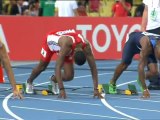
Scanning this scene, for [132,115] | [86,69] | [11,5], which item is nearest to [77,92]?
[132,115]

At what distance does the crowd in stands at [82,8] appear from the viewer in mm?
23109

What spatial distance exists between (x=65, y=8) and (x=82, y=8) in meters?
1.67

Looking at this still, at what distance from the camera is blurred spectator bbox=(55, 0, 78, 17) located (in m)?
21.3

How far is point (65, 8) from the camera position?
841 inches

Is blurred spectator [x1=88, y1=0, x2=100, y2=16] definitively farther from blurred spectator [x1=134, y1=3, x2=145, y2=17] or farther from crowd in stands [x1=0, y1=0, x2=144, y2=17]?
blurred spectator [x1=134, y1=3, x2=145, y2=17]

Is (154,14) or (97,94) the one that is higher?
(154,14)

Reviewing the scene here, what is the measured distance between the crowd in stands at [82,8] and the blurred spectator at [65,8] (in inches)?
4.4

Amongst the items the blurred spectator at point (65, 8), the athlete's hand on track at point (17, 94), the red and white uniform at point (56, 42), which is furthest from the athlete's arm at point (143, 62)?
the blurred spectator at point (65, 8)

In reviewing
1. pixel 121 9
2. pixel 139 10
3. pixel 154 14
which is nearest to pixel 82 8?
pixel 121 9

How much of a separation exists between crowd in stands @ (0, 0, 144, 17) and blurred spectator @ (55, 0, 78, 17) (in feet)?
0.37

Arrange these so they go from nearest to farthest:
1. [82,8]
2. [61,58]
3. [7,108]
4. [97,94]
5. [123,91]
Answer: [7,108]
[61,58]
[97,94]
[123,91]
[82,8]

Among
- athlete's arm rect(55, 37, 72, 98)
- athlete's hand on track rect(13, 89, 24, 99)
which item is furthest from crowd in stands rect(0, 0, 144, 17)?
athlete's hand on track rect(13, 89, 24, 99)

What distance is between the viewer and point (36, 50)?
2023 cm

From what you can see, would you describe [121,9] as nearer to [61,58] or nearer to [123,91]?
[123,91]
